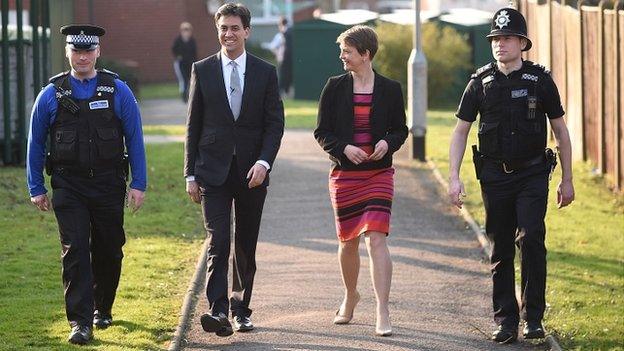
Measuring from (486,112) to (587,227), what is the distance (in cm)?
545

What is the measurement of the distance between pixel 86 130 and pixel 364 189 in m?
1.74

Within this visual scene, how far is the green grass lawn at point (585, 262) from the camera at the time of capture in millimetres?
9492

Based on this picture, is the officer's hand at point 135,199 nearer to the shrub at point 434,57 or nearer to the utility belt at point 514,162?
the utility belt at point 514,162

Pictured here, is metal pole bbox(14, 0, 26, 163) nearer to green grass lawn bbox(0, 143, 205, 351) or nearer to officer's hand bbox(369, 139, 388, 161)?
green grass lawn bbox(0, 143, 205, 351)

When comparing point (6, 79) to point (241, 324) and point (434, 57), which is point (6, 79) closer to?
A: point (241, 324)

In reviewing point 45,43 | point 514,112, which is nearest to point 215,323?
point 514,112

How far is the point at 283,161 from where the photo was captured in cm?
1922

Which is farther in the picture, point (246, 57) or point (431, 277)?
point (431, 277)

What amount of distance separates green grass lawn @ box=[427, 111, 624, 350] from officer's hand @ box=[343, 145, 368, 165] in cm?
172

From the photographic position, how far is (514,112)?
8.73m

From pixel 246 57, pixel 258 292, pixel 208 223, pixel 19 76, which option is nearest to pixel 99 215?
pixel 208 223

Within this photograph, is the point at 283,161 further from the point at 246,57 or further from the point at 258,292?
the point at 246,57

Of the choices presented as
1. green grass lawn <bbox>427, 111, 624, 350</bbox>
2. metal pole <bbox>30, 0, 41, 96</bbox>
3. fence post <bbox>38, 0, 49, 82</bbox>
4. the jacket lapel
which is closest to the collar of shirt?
the jacket lapel

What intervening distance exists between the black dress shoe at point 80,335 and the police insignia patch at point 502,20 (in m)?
3.05
